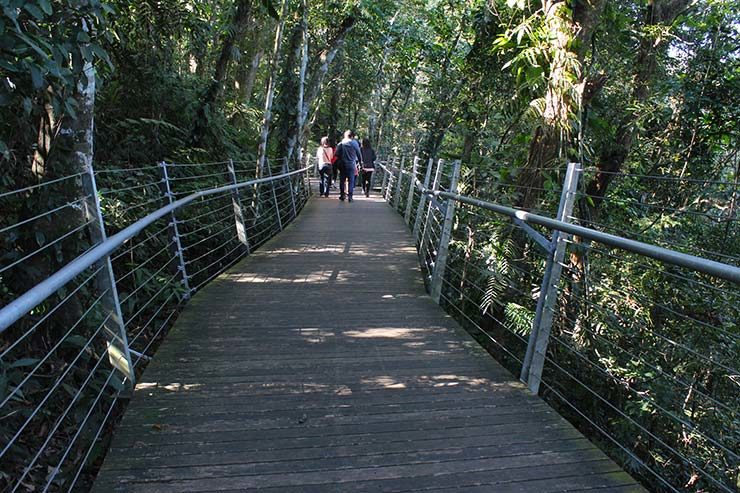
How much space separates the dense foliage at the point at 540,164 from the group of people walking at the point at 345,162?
1.46 m

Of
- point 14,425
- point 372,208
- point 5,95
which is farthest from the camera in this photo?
point 372,208

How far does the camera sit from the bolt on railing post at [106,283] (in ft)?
9.21

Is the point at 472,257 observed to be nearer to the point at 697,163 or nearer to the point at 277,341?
the point at 277,341

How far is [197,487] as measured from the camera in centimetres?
225

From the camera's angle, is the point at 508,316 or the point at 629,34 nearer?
the point at 508,316

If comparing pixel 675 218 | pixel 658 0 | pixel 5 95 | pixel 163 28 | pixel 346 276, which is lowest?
pixel 346 276

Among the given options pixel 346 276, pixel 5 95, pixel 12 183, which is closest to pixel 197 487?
pixel 5 95

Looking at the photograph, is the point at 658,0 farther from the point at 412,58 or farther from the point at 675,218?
the point at 412,58

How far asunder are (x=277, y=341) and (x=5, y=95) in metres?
2.18

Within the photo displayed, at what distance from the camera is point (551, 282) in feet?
10.2

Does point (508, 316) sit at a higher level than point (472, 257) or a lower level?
lower

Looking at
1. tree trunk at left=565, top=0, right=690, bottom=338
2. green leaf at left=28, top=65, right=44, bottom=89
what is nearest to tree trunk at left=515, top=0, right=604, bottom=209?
tree trunk at left=565, top=0, right=690, bottom=338

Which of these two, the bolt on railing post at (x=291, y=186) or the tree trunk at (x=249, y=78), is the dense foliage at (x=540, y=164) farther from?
the tree trunk at (x=249, y=78)

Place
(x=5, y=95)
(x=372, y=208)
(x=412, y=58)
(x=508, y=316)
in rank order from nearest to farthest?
(x=5, y=95)
(x=508, y=316)
(x=372, y=208)
(x=412, y=58)
